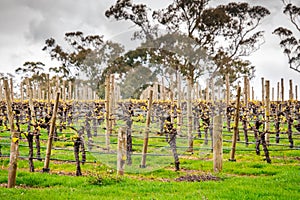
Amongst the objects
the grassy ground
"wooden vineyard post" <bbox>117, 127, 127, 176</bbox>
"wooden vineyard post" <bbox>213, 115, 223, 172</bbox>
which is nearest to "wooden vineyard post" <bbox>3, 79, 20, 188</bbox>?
the grassy ground

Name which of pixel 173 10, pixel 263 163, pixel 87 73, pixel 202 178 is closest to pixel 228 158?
pixel 263 163

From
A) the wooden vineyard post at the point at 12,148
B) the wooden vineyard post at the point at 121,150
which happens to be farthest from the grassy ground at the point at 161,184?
the wooden vineyard post at the point at 121,150

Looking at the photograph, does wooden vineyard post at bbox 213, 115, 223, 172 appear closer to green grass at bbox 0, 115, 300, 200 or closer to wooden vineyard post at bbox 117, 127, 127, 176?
green grass at bbox 0, 115, 300, 200

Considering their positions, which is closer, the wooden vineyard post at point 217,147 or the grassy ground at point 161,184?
the grassy ground at point 161,184

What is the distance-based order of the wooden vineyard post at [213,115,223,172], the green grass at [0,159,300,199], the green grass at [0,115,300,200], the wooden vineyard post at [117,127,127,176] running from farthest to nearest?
the wooden vineyard post at [213,115,223,172]
the wooden vineyard post at [117,127,127,176]
the green grass at [0,115,300,200]
the green grass at [0,159,300,199]

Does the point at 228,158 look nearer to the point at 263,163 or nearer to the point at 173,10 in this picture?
the point at 263,163

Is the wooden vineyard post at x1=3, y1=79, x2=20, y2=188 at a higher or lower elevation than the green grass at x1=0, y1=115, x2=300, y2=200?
higher

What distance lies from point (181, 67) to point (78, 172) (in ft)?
29.7

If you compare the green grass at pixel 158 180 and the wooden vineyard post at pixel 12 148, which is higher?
the wooden vineyard post at pixel 12 148

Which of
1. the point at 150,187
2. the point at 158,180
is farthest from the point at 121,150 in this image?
the point at 150,187

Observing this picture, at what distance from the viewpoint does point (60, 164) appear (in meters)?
11.3

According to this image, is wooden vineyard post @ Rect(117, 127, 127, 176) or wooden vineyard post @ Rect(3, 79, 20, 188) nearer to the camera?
wooden vineyard post @ Rect(3, 79, 20, 188)

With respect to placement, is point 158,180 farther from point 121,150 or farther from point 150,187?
point 150,187

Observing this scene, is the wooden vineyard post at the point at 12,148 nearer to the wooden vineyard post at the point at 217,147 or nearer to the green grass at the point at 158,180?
the green grass at the point at 158,180
